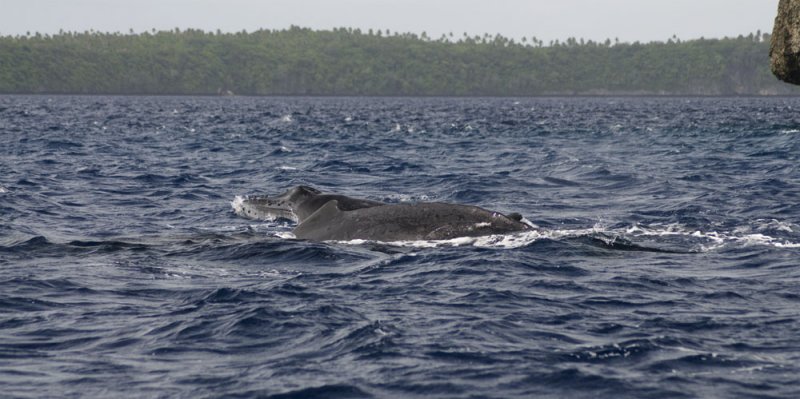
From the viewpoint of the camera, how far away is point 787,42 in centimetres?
4388

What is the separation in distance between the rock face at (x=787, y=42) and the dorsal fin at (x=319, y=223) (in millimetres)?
32488

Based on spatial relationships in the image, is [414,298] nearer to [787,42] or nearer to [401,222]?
[401,222]

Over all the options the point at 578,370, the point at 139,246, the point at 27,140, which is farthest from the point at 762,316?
the point at 27,140

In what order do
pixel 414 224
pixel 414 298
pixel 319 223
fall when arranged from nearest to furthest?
pixel 414 298 → pixel 414 224 → pixel 319 223

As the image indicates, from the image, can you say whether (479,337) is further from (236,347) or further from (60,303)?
(60,303)

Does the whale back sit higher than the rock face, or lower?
lower

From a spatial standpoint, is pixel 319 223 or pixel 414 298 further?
pixel 319 223

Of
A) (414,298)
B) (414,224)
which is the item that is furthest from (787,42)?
→ (414,298)

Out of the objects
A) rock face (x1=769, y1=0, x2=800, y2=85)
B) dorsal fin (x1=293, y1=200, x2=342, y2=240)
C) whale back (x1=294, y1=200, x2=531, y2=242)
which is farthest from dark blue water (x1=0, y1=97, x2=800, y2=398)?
rock face (x1=769, y1=0, x2=800, y2=85)

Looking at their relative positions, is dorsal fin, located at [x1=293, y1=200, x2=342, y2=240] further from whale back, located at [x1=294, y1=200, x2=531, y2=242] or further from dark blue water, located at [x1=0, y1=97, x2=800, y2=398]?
dark blue water, located at [x1=0, y1=97, x2=800, y2=398]

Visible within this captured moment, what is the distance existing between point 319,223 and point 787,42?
3343 cm

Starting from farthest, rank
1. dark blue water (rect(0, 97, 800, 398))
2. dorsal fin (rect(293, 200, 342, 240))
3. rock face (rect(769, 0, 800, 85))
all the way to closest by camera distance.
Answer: rock face (rect(769, 0, 800, 85)), dorsal fin (rect(293, 200, 342, 240)), dark blue water (rect(0, 97, 800, 398))

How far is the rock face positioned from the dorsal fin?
32.5 m

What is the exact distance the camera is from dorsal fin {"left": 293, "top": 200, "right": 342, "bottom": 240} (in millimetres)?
15562
